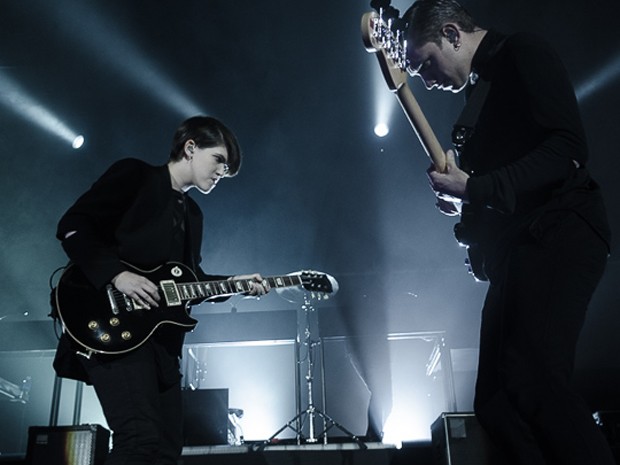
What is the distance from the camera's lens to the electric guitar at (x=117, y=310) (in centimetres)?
228

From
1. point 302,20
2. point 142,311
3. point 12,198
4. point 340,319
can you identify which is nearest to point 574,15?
point 302,20

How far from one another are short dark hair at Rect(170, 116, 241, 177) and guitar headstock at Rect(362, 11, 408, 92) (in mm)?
975

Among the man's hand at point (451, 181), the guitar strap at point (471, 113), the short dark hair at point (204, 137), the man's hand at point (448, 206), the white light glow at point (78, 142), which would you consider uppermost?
the white light glow at point (78, 142)

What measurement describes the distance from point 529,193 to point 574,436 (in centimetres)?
67

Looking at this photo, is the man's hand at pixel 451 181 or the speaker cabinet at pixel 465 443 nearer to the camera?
the man's hand at pixel 451 181

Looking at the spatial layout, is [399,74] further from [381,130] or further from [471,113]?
[381,130]

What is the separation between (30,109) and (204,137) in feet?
14.1

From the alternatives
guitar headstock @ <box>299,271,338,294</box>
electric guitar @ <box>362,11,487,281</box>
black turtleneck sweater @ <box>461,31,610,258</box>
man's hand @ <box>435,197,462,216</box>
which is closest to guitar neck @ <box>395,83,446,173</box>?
electric guitar @ <box>362,11,487,281</box>

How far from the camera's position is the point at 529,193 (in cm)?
174

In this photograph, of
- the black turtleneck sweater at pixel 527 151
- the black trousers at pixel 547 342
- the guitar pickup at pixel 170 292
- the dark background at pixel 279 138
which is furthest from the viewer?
the dark background at pixel 279 138

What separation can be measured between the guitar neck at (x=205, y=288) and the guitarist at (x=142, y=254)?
0.28 ft

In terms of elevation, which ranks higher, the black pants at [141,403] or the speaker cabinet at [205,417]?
the speaker cabinet at [205,417]

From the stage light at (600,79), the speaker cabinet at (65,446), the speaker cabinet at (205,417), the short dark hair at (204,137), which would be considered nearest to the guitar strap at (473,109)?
the short dark hair at (204,137)

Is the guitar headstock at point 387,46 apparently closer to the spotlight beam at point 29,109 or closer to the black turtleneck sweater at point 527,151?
the black turtleneck sweater at point 527,151
